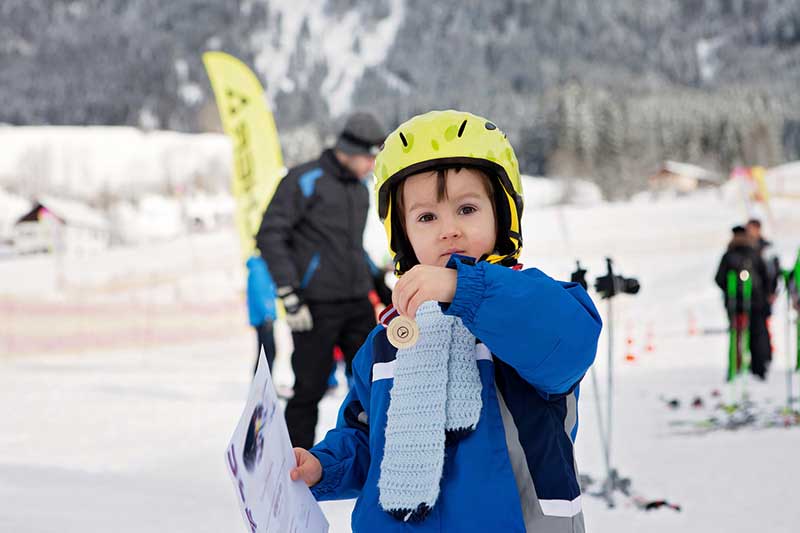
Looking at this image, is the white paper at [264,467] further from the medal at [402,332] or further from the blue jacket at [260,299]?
the blue jacket at [260,299]

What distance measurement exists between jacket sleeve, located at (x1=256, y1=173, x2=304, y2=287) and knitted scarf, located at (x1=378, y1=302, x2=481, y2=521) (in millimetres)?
2994

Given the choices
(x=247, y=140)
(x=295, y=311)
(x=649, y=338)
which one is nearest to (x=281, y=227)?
(x=295, y=311)

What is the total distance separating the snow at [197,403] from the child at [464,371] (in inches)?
88.1

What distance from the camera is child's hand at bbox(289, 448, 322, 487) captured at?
5.26 feet

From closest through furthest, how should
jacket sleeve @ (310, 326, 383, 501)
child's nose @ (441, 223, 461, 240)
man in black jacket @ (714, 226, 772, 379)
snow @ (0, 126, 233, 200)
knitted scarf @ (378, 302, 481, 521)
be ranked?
knitted scarf @ (378, 302, 481, 521) → child's nose @ (441, 223, 461, 240) → jacket sleeve @ (310, 326, 383, 501) → man in black jacket @ (714, 226, 772, 379) → snow @ (0, 126, 233, 200)

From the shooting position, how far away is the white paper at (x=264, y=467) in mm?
1353

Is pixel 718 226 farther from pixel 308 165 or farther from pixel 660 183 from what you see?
pixel 660 183

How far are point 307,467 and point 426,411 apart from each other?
0.31 metres

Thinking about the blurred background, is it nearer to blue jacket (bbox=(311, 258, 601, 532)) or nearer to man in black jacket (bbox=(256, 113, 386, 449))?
man in black jacket (bbox=(256, 113, 386, 449))

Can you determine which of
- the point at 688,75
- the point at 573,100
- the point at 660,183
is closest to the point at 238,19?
the point at 688,75

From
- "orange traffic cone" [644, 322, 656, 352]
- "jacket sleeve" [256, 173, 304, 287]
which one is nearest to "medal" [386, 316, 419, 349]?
"jacket sleeve" [256, 173, 304, 287]

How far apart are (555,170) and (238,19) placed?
105620mm

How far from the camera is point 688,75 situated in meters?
91.2

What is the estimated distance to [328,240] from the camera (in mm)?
4586
